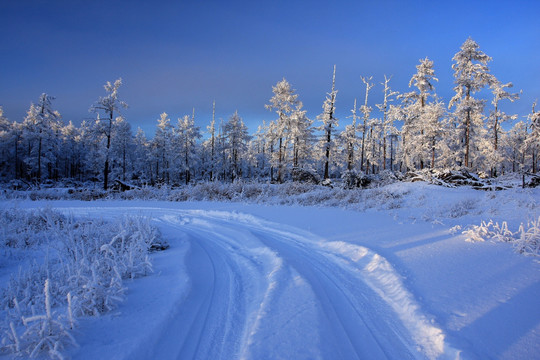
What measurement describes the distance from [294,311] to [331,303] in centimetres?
54

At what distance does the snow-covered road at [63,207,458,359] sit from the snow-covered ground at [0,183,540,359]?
0.01 metres

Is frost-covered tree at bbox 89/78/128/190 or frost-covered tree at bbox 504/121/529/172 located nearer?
frost-covered tree at bbox 89/78/128/190

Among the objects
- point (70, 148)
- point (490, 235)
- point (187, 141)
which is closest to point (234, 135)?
point (187, 141)

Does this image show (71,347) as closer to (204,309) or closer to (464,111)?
(204,309)

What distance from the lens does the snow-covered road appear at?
7.25 ft

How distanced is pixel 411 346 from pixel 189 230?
Answer: 6.57m

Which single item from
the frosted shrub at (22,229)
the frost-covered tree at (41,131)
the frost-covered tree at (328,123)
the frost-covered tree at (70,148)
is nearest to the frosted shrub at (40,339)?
the frosted shrub at (22,229)

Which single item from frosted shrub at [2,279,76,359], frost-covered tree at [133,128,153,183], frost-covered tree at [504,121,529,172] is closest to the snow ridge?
frosted shrub at [2,279,76,359]

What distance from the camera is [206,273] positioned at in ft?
13.4

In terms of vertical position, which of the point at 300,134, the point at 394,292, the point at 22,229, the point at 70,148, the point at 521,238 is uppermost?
the point at 70,148

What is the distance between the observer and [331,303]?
9.96ft

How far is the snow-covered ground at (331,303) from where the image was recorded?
2.19 metres

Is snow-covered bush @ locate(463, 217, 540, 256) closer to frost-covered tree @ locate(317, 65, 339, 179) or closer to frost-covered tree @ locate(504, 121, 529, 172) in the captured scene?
frost-covered tree @ locate(317, 65, 339, 179)

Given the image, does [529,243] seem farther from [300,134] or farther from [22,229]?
[300,134]
